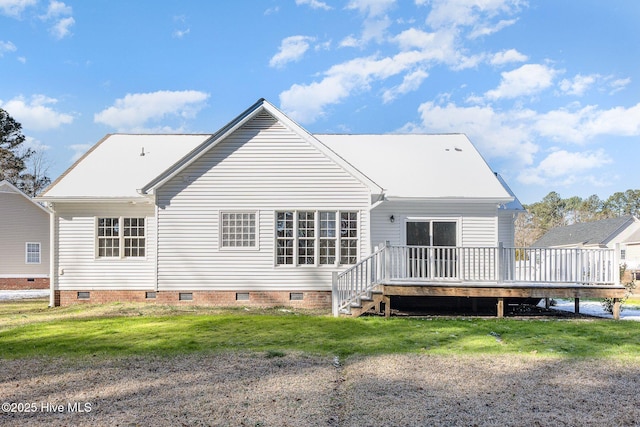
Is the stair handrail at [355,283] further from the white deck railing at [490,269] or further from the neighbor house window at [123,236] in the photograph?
the neighbor house window at [123,236]

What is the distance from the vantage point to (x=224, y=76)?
20.9 m

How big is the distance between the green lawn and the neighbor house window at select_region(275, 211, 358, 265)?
80.1 inches

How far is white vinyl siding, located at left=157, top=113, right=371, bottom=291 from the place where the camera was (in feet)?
48.9

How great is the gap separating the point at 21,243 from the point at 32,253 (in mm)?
873

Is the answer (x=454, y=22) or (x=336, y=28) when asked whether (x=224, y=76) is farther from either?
(x=454, y=22)

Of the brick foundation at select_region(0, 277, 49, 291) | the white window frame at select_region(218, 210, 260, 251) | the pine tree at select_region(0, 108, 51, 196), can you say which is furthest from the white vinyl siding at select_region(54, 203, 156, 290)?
the pine tree at select_region(0, 108, 51, 196)

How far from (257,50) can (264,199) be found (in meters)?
8.69

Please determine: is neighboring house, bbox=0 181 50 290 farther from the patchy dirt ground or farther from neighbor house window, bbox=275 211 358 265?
the patchy dirt ground

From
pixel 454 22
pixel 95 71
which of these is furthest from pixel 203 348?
pixel 95 71

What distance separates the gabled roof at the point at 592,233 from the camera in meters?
42.3

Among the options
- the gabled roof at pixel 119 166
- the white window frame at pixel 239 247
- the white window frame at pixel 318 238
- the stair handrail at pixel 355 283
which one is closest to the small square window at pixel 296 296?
the white window frame at pixel 318 238

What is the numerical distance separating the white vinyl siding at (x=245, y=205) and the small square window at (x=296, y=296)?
0.19 meters

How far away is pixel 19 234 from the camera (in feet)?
93.5

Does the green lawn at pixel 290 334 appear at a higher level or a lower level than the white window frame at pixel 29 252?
lower
